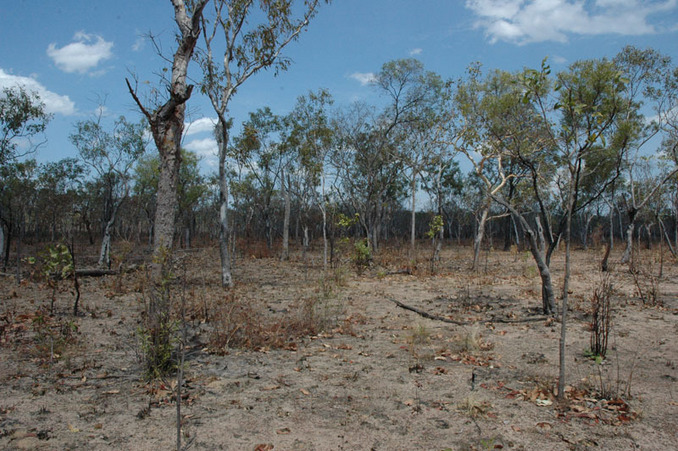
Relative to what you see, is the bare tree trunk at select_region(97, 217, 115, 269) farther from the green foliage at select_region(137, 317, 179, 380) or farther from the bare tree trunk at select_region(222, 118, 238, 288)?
the green foliage at select_region(137, 317, 179, 380)

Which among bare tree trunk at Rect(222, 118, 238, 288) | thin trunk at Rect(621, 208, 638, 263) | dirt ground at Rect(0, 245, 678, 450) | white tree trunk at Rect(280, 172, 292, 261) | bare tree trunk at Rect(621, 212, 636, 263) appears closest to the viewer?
dirt ground at Rect(0, 245, 678, 450)

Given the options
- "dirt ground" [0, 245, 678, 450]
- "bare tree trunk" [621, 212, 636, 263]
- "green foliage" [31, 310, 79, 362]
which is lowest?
"dirt ground" [0, 245, 678, 450]

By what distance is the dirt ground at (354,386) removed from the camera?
3.71 metres

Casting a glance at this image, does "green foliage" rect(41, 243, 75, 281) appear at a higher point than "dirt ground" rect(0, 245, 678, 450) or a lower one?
higher

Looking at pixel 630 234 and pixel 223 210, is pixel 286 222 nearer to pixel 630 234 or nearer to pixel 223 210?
pixel 223 210

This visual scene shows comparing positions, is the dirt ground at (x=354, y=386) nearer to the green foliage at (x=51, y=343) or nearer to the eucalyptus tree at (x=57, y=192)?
the green foliage at (x=51, y=343)

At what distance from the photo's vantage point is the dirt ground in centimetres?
371

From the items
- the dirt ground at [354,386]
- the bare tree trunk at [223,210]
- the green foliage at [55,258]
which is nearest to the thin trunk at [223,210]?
the bare tree trunk at [223,210]

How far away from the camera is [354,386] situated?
4918 millimetres

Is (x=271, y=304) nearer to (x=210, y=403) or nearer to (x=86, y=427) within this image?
(x=210, y=403)

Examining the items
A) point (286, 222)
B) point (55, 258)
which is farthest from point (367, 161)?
point (55, 258)

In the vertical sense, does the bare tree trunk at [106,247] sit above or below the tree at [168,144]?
below

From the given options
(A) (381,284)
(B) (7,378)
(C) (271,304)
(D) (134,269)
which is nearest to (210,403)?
(B) (7,378)

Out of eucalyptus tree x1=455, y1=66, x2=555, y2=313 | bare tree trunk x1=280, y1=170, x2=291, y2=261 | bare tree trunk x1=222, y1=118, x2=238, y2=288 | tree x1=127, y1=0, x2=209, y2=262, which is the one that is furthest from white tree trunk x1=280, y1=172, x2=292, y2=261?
tree x1=127, y1=0, x2=209, y2=262
